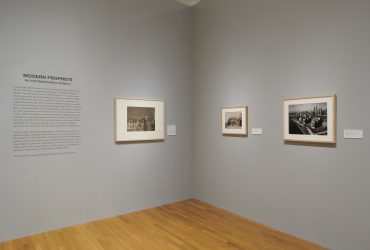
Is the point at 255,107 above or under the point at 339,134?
above

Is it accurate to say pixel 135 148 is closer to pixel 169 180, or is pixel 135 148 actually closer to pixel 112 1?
pixel 169 180

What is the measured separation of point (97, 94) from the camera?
453 cm

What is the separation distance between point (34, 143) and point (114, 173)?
1408 millimetres

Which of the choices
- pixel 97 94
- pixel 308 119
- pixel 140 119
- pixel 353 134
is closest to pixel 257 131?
pixel 308 119

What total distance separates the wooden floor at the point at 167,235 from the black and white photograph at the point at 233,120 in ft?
5.34

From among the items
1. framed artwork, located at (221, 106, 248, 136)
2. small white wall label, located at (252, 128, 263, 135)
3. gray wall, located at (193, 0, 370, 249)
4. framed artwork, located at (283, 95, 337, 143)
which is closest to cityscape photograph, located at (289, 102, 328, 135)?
framed artwork, located at (283, 95, 337, 143)

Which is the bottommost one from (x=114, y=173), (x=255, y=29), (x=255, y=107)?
(x=114, y=173)

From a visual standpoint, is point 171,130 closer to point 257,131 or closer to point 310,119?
point 257,131

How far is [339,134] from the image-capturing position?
10.9ft

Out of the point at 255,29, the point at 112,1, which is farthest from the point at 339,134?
the point at 112,1

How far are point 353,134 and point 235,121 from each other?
1.94m

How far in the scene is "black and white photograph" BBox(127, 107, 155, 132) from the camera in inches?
192

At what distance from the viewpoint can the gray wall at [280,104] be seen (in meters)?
3.19

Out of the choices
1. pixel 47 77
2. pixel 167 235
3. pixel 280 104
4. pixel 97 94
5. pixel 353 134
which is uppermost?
pixel 47 77
